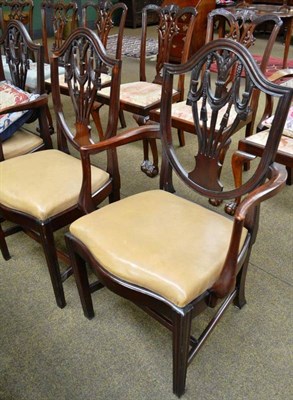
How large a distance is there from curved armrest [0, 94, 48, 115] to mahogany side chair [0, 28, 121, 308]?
11 cm

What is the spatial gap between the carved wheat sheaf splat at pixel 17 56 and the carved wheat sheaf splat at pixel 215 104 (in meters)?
0.97

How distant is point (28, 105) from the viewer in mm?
1610

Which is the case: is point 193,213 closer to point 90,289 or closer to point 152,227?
point 152,227

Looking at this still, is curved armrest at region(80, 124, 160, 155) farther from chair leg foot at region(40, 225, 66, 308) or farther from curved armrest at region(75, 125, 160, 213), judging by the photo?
chair leg foot at region(40, 225, 66, 308)

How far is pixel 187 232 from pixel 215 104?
44 cm

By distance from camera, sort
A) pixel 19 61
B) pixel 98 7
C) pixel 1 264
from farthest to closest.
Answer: pixel 98 7 < pixel 19 61 < pixel 1 264

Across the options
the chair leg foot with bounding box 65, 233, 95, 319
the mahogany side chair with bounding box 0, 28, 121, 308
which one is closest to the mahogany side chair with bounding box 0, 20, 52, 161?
the mahogany side chair with bounding box 0, 28, 121, 308

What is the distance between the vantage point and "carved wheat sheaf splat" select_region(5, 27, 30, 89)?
1.74m

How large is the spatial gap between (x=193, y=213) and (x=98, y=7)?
201 centimetres

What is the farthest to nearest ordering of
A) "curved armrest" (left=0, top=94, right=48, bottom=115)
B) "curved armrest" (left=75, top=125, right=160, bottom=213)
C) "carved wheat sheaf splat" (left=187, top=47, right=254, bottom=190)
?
"curved armrest" (left=0, top=94, right=48, bottom=115) → "curved armrest" (left=75, top=125, right=160, bottom=213) → "carved wheat sheaf splat" (left=187, top=47, right=254, bottom=190)

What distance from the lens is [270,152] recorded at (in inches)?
41.8

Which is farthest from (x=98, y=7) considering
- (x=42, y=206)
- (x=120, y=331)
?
(x=120, y=331)

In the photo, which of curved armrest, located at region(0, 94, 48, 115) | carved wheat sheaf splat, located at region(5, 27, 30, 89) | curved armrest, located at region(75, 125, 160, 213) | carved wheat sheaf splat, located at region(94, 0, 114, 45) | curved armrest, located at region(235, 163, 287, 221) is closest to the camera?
curved armrest, located at region(235, 163, 287, 221)

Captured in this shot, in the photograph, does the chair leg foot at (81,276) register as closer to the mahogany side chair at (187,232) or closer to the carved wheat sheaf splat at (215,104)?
the mahogany side chair at (187,232)
